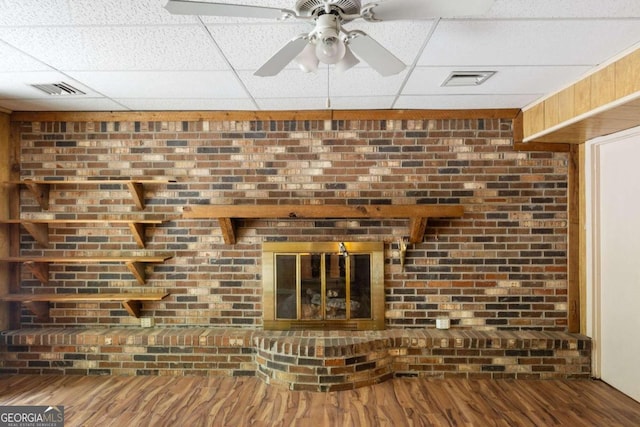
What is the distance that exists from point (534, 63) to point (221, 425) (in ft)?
9.83

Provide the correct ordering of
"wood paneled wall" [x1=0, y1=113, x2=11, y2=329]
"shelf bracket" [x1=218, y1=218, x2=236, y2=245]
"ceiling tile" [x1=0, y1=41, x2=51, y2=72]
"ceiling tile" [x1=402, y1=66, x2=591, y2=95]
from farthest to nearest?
1. "wood paneled wall" [x1=0, y1=113, x2=11, y2=329]
2. "shelf bracket" [x1=218, y1=218, x2=236, y2=245]
3. "ceiling tile" [x1=402, y1=66, x2=591, y2=95]
4. "ceiling tile" [x1=0, y1=41, x2=51, y2=72]

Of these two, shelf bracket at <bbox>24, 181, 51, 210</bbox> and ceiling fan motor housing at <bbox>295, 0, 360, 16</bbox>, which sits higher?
ceiling fan motor housing at <bbox>295, 0, 360, 16</bbox>

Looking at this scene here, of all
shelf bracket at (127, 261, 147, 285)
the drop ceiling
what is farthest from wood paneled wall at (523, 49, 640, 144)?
shelf bracket at (127, 261, 147, 285)

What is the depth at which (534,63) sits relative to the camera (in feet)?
8.14

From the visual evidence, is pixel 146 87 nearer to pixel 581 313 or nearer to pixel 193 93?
pixel 193 93

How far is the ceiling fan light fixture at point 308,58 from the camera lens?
1768 millimetres

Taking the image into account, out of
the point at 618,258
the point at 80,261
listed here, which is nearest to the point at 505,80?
the point at 618,258

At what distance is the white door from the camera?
3066mm

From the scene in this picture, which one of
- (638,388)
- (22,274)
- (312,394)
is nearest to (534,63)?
(638,388)

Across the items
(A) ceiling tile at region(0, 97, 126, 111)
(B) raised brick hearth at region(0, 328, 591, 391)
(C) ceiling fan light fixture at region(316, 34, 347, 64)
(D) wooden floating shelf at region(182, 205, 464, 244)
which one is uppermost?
(A) ceiling tile at region(0, 97, 126, 111)

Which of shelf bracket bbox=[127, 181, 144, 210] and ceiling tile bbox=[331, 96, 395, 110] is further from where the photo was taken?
shelf bracket bbox=[127, 181, 144, 210]

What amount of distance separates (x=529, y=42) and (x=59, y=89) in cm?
309

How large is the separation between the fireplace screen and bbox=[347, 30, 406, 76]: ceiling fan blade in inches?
76.9

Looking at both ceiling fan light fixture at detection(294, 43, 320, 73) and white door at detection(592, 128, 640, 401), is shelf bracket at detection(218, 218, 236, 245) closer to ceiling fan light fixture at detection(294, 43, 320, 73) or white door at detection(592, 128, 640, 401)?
ceiling fan light fixture at detection(294, 43, 320, 73)
